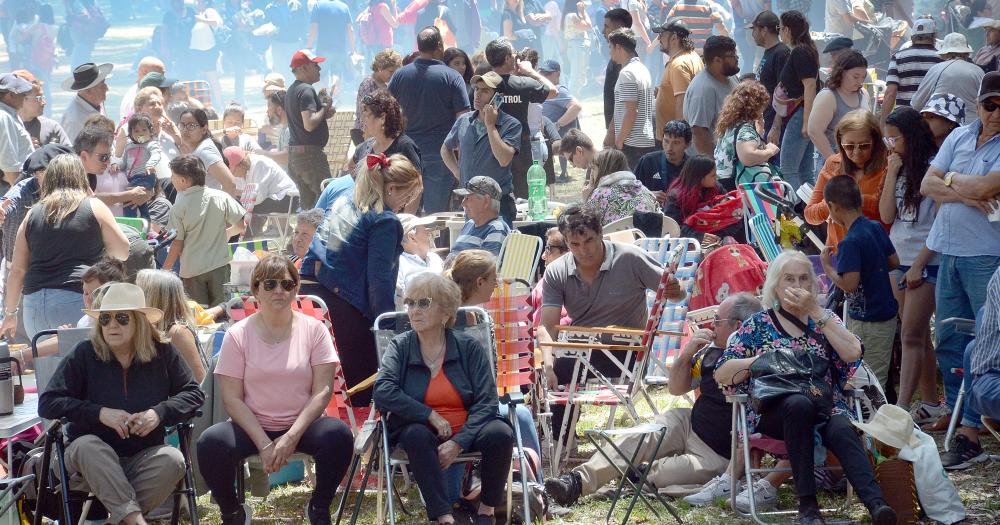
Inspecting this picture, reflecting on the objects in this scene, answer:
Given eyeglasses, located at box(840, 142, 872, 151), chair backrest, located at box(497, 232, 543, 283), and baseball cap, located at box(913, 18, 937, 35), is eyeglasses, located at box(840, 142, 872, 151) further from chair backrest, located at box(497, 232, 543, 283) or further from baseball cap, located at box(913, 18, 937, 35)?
baseball cap, located at box(913, 18, 937, 35)

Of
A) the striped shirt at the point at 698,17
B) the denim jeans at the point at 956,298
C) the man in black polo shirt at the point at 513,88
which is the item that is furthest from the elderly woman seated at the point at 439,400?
the striped shirt at the point at 698,17

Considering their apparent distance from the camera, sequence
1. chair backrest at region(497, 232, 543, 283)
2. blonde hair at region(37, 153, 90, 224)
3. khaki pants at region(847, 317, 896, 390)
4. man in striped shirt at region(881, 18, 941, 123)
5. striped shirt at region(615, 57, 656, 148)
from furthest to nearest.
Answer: striped shirt at region(615, 57, 656, 148) → man in striped shirt at region(881, 18, 941, 123) → chair backrest at region(497, 232, 543, 283) → blonde hair at region(37, 153, 90, 224) → khaki pants at region(847, 317, 896, 390)

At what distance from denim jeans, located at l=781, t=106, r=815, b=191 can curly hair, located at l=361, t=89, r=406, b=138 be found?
120 inches

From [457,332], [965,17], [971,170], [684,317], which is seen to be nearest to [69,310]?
[457,332]

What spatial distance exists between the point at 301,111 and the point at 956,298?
722 cm

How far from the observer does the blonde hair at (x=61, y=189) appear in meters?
6.19

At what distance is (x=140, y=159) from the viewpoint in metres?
9.15

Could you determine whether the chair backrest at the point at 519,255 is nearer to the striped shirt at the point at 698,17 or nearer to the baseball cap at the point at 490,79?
the baseball cap at the point at 490,79

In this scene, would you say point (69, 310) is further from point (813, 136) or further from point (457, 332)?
point (813, 136)

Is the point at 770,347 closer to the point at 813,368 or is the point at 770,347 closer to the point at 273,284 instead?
the point at 813,368

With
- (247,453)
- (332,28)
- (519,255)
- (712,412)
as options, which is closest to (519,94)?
(519,255)

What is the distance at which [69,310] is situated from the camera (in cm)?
634

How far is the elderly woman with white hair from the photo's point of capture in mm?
4578

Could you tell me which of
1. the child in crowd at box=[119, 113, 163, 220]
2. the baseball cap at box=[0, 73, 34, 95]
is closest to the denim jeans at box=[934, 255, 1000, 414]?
the child in crowd at box=[119, 113, 163, 220]
